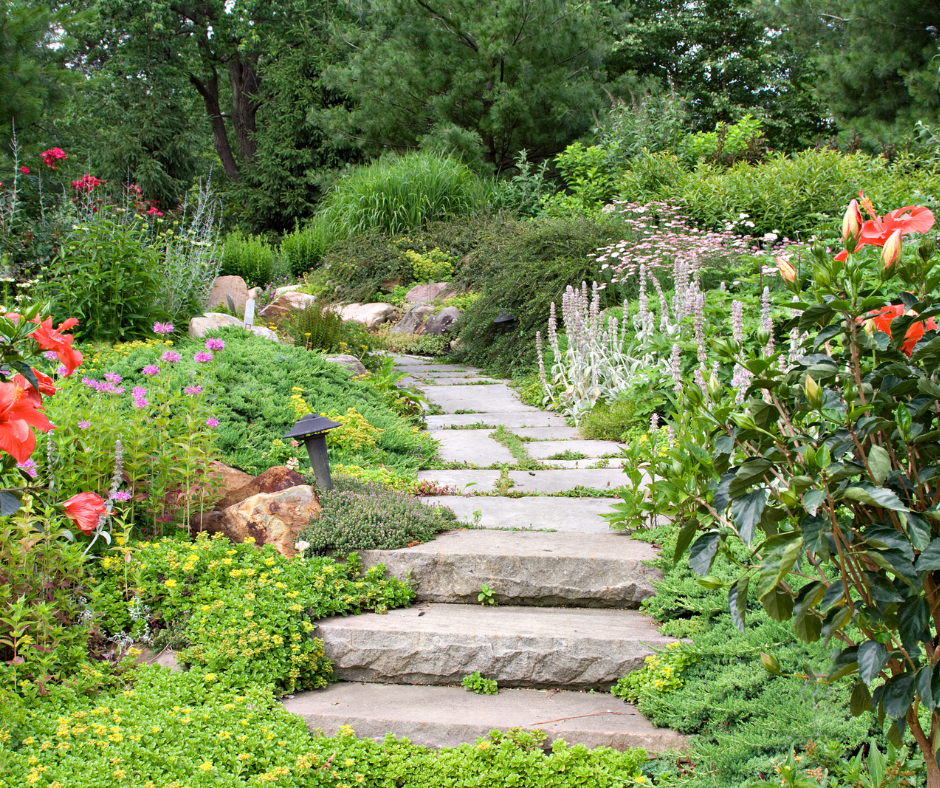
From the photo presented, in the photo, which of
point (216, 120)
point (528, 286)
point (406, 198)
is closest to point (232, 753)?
point (528, 286)

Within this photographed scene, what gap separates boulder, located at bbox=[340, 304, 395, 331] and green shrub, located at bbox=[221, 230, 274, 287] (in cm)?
213

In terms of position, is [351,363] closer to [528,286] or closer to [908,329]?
[528,286]

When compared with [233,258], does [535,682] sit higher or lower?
lower

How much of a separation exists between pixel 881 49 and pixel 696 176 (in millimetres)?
4425

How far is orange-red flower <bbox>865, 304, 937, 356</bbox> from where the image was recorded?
122 cm

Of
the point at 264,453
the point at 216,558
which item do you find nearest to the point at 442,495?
the point at 264,453

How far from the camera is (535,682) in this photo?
2.53m

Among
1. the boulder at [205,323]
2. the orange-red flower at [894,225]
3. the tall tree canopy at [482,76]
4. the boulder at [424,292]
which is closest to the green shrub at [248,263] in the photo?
the boulder at [424,292]

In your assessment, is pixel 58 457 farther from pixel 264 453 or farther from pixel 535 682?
pixel 535 682

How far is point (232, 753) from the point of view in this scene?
2.06 metres

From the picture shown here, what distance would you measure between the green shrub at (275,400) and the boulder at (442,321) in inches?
131

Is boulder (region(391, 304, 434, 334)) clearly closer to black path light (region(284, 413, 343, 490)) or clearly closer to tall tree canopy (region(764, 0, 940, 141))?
black path light (region(284, 413, 343, 490))

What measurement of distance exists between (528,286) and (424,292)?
8.35 feet

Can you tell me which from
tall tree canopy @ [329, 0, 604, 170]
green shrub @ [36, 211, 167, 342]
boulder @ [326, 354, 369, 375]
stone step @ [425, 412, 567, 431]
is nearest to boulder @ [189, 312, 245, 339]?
Result: green shrub @ [36, 211, 167, 342]
